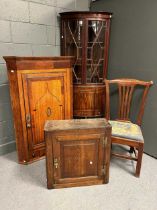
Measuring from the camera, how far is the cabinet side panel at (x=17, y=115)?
1.88 m

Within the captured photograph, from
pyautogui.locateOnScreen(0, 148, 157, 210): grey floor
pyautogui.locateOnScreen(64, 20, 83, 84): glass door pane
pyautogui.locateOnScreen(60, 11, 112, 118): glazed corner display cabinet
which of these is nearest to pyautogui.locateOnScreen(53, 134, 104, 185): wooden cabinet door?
pyautogui.locateOnScreen(0, 148, 157, 210): grey floor

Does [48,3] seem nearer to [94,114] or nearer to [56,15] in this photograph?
[56,15]

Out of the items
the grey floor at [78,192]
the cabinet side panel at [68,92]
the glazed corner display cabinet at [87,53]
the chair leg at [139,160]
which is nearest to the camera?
the grey floor at [78,192]

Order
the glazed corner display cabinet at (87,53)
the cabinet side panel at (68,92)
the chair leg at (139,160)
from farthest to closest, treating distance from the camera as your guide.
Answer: the glazed corner display cabinet at (87,53)
the cabinet side panel at (68,92)
the chair leg at (139,160)

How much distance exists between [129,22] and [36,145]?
1881 millimetres

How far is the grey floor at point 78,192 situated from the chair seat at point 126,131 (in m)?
0.45

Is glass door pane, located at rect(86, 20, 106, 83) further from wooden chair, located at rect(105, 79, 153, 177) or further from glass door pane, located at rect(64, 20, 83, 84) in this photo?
wooden chair, located at rect(105, 79, 153, 177)

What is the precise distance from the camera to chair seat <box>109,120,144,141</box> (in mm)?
1892

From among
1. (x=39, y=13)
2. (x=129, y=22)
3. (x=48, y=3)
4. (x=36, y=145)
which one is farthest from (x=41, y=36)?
(x=36, y=145)

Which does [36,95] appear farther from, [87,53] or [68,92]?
[87,53]

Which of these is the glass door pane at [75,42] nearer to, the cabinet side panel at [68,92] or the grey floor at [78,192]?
the cabinet side panel at [68,92]

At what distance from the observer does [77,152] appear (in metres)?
1.71

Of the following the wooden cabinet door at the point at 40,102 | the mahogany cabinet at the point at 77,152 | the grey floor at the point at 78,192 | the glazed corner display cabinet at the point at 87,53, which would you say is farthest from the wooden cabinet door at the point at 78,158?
the glazed corner display cabinet at the point at 87,53

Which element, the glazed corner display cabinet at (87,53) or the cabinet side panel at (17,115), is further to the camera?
the glazed corner display cabinet at (87,53)
